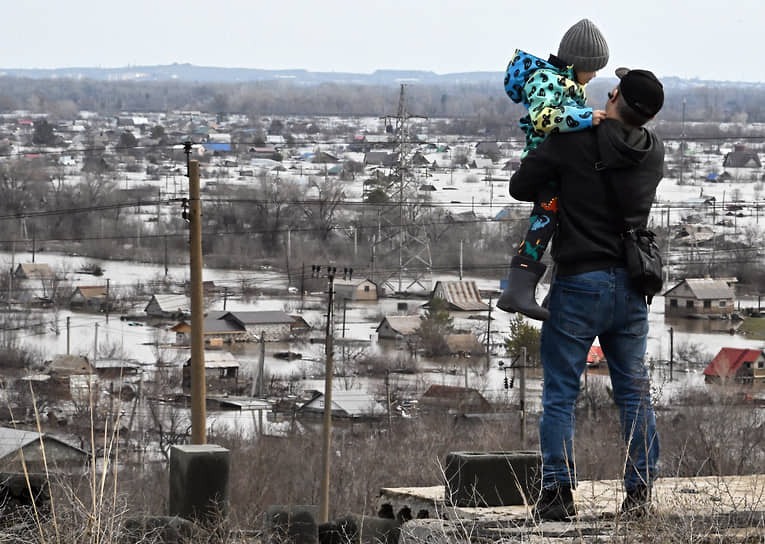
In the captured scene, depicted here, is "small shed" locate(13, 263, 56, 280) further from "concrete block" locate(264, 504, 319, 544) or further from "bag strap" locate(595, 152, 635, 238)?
"bag strap" locate(595, 152, 635, 238)

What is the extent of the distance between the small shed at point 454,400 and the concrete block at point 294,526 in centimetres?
1972

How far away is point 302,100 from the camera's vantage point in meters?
144

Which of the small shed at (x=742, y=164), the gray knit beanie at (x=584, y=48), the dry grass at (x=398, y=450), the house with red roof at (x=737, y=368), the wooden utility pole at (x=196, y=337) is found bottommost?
the house with red roof at (x=737, y=368)

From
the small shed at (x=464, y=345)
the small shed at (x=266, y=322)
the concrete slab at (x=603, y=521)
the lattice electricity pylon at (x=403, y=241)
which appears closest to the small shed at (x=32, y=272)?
the small shed at (x=266, y=322)

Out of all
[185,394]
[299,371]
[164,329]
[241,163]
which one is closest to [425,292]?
[164,329]

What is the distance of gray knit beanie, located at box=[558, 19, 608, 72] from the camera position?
157 inches

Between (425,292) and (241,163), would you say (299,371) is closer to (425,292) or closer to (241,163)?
(425,292)

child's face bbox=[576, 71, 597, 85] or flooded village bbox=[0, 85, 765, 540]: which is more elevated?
child's face bbox=[576, 71, 597, 85]

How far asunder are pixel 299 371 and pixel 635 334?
25.5 metres

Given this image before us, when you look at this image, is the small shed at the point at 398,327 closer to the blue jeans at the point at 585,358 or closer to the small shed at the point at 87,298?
the small shed at the point at 87,298

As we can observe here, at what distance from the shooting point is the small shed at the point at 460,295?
40844 millimetres

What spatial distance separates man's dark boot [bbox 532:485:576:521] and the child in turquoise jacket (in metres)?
0.53

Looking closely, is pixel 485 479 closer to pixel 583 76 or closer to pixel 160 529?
pixel 160 529

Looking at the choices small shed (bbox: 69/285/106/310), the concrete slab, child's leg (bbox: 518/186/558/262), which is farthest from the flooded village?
child's leg (bbox: 518/186/558/262)
